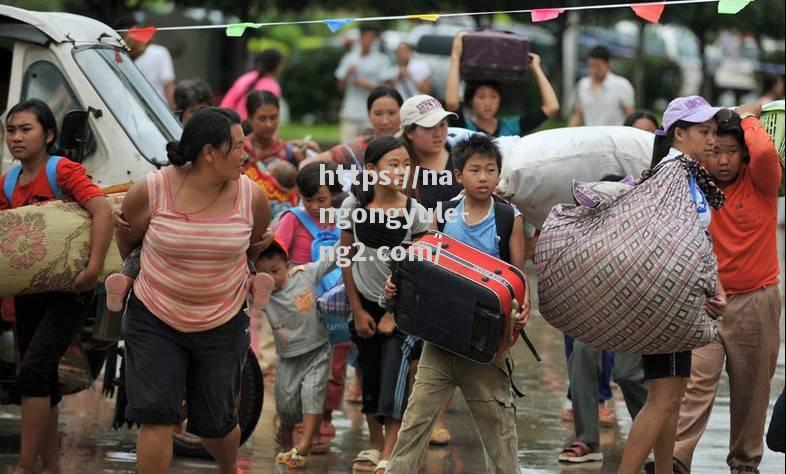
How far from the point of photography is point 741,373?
303 inches

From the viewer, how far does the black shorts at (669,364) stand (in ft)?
22.9

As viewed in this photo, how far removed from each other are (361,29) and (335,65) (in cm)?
1342

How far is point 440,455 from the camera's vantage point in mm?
8500

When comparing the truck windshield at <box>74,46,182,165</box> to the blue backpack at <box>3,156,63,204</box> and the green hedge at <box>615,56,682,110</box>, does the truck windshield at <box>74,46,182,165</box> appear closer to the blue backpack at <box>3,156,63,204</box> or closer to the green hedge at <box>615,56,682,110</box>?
the blue backpack at <box>3,156,63,204</box>

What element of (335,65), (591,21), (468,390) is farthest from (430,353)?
(335,65)

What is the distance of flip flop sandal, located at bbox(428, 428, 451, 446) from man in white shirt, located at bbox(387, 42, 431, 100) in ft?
33.2

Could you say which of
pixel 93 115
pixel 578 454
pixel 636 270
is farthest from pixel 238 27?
pixel 578 454

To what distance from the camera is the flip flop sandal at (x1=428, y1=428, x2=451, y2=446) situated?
870 centimetres

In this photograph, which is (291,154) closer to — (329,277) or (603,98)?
(329,277)

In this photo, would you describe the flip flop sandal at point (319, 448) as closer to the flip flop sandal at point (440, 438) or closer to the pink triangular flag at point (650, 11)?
the flip flop sandal at point (440, 438)

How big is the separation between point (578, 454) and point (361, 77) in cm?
1036

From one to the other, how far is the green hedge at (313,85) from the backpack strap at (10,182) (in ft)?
79.0

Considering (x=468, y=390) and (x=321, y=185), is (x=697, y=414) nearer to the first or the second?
(x=468, y=390)

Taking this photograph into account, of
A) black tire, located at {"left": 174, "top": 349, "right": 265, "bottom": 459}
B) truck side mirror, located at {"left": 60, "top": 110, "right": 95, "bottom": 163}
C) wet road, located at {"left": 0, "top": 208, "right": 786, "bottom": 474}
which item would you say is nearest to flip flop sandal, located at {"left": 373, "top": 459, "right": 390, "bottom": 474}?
wet road, located at {"left": 0, "top": 208, "right": 786, "bottom": 474}
